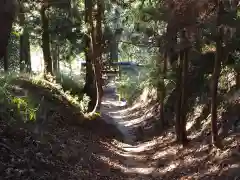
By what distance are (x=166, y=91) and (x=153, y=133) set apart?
2135 millimetres

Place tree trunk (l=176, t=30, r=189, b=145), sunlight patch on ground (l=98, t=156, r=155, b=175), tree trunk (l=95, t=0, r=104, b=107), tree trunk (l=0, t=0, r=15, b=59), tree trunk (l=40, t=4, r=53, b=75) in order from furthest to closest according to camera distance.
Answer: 1. tree trunk (l=40, t=4, r=53, b=75)
2. tree trunk (l=95, t=0, r=104, b=107)
3. tree trunk (l=176, t=30, r=189, b=145)
4. sunlight patch on ground (l=98, t=156, r=155, b=175)
5. tree trunk (l=0, t=0, r=15, b=59)

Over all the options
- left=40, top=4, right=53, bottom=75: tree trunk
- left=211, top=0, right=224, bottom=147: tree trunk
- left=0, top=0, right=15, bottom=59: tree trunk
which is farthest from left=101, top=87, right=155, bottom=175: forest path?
left=0, top=0, right=15, bottom=59: tree trunk

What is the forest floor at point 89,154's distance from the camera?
8172mm

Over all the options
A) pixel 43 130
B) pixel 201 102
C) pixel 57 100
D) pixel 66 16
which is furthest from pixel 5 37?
pixel 66 16

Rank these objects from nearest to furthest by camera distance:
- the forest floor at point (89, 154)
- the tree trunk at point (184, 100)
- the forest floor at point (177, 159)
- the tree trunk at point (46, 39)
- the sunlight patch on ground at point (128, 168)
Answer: the forest floor at point (89, 154) < the forest floor at point (177, 159) < the sunlight patch on ground at point (128, 168) < the tree trunk at point (184, 100) < the tree trunk at point (46, 39)

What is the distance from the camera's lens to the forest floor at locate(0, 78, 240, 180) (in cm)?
817

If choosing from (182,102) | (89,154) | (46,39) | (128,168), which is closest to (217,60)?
(182,102)

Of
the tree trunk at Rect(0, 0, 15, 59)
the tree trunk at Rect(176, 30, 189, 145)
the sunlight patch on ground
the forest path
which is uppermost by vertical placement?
the tree trunk at Rect(0, 0, 15, 59)

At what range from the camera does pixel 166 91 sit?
61.8ft

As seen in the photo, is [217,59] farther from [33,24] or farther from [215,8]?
[33,24]

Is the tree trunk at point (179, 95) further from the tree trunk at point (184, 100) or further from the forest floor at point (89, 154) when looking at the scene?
the forest floor at point (89, 154)

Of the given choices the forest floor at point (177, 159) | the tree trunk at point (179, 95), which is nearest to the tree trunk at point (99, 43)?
the forest floor at point (177, 159)

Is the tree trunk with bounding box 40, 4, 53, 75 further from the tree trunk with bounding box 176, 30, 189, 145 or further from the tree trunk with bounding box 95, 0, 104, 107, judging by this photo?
the tree trunk with bounding box 176, 30, 189, 145

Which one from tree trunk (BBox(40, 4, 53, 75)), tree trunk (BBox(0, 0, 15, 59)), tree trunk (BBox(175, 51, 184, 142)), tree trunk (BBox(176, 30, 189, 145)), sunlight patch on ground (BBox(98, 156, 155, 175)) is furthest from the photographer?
tree trunk (BBox(40, 4, 53, 75))
